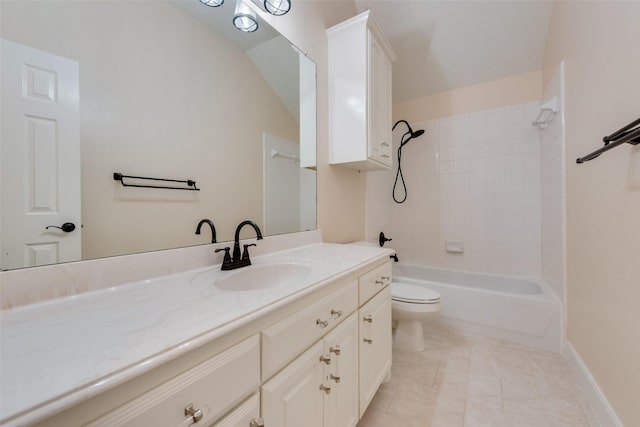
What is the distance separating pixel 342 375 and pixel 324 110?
1.60 meters

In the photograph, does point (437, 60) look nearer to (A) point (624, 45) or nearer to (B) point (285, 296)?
(A) point (624, 45)

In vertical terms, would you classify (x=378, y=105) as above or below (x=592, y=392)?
above

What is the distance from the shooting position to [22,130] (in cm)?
69

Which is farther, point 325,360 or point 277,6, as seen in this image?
point 277,6

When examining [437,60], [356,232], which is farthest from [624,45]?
[356,232]

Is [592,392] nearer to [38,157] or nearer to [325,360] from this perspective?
[325,360]

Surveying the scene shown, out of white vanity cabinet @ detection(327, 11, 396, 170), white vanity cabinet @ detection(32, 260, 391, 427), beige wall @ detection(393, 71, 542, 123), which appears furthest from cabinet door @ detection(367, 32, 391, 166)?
beige wall @ detection(393, 71, 542, 123)

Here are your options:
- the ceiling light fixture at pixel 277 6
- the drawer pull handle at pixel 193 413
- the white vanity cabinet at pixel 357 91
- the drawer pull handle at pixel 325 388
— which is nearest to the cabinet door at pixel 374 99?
the white vanity cabinet at pixel 357 91

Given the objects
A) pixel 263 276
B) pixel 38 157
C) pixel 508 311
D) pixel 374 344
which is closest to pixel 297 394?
pixel 263 276

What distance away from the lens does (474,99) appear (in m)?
2.65

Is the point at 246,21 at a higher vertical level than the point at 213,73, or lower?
higher

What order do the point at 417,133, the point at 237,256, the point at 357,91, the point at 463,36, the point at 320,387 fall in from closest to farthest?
the point at 320,387 → the point at 237,256 → the point at 357,91 → the point at 463,36 → the point at 417,133

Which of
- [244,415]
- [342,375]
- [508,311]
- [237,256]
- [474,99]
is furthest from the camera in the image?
[474,99]

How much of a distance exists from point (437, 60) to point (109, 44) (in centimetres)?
264
